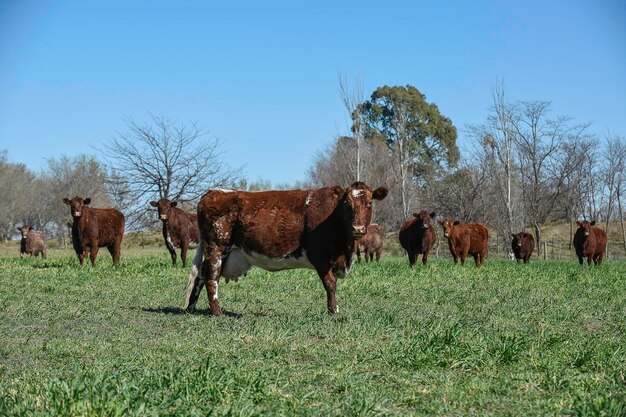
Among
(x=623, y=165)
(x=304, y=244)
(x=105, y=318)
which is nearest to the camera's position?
(x=105, y=318)

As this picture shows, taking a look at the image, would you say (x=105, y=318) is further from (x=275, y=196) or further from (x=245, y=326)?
(x=275, y=196)

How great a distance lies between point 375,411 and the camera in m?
5.36

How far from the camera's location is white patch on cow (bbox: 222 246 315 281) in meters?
11.8

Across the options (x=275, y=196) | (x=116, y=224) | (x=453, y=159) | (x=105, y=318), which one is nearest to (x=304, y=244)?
(x=275, y=196)

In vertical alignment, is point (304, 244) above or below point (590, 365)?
above

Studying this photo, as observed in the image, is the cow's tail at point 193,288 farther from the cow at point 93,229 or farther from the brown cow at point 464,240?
the brown cow at point 464,240

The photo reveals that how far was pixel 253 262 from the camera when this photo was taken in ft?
39.5

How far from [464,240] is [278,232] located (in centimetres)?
1660

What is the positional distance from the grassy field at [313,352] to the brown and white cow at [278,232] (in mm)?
670

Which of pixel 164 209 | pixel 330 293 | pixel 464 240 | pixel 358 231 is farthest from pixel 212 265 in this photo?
pixel 464 240

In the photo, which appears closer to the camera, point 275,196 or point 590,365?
point 590,365

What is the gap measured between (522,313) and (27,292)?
8.82m

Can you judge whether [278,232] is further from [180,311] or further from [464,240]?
[464,240]

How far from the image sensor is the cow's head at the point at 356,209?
11.2 metres
